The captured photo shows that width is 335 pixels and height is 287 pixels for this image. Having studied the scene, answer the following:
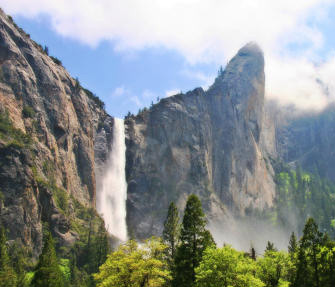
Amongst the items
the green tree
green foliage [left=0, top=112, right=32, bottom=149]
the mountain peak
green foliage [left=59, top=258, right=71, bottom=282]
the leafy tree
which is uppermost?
the mountain peak

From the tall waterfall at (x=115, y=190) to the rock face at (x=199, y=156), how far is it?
2254mm

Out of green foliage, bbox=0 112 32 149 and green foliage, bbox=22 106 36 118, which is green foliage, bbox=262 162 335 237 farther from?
green foliage, bbox=0 112 32 149

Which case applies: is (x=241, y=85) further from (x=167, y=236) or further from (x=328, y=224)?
(x=167, y=236)

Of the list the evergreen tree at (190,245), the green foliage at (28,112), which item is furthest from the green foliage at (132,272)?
the green foliage at (28,112)

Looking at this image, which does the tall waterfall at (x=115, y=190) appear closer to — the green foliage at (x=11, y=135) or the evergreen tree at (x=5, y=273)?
the green foliage at (x=11, y=135)

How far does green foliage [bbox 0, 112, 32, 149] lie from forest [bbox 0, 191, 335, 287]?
24.5 metres

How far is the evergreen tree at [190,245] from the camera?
3971 cm

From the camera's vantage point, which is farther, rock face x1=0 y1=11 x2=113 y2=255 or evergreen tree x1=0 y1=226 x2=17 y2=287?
rock face x1=0 y1=11 x2=113 y2=255

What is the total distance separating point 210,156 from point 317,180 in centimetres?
8530

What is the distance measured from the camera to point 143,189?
399 feet

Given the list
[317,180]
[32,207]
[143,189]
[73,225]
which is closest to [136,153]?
[143,189]

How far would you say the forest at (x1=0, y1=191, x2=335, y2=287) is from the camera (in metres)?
32.4

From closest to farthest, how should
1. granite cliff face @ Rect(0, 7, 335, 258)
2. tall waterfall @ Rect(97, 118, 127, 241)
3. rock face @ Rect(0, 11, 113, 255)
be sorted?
rock face @ Rect(0, 11, 113, 255) < granite cliff face @ Rect(0, 7, 335, 258) < tall waterfall @ Rect(97, 118, 127, 241)

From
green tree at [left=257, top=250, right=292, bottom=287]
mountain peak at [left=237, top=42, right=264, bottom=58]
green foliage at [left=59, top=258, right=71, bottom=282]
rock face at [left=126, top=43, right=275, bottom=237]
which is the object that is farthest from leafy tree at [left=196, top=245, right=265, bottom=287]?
mountain peak at [left=237, top=42, right=264, bottom=58]
